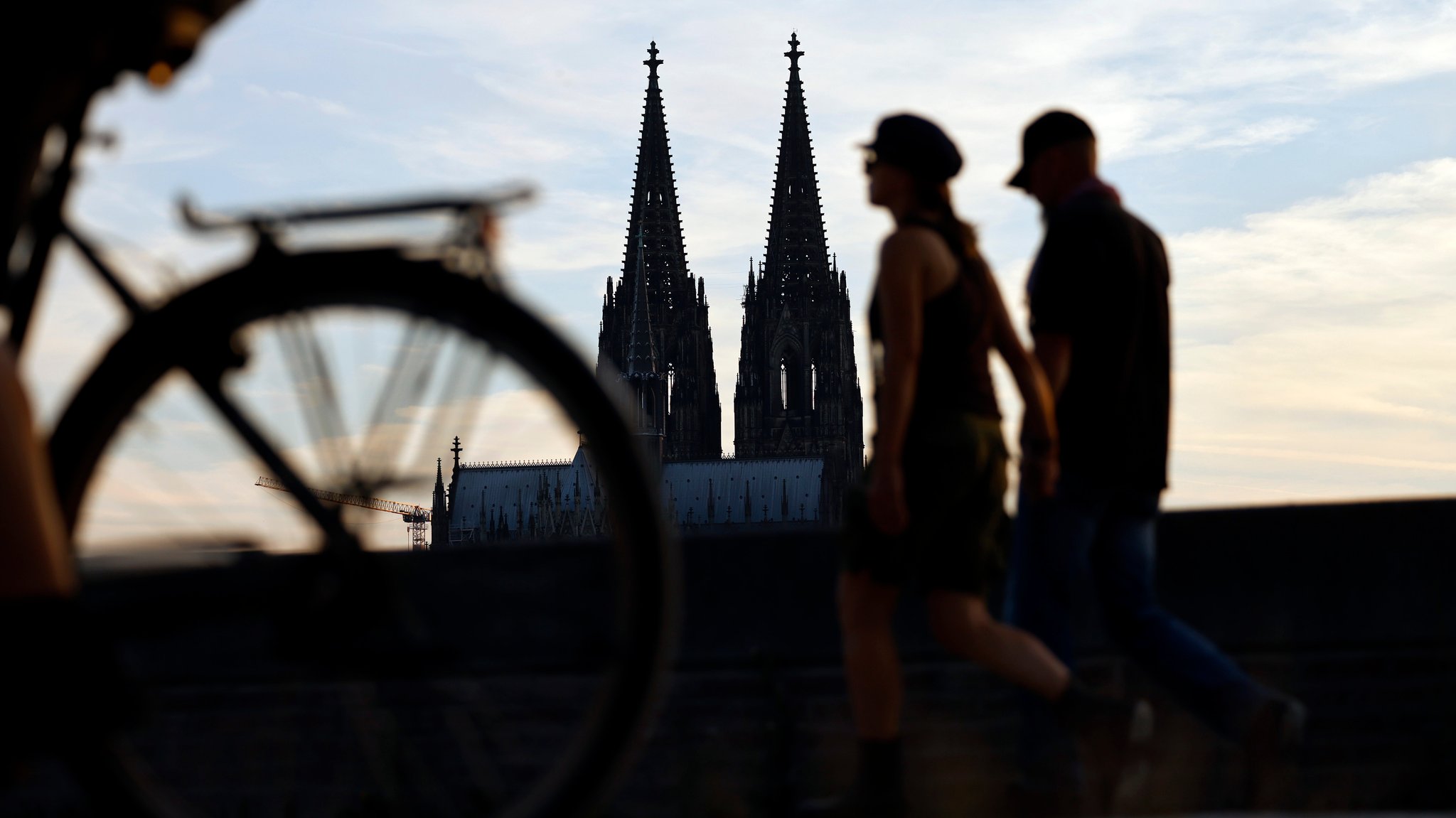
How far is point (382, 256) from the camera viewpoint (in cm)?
195

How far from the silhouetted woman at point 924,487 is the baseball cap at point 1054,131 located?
55 cm

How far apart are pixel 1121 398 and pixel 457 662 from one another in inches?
82.7

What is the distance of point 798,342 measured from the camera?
75.3m

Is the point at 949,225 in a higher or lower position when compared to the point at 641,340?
lower

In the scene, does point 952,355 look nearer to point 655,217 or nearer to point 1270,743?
point 1270,743

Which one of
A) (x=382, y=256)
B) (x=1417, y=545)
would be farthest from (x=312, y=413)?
(x=1417, y=545)

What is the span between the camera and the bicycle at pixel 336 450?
187 centimetres

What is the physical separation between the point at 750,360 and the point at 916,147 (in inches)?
2843

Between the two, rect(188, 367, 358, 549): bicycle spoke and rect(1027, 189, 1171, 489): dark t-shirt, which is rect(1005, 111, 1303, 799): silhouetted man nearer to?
rect(1027, 189, 1171, 489): dark t-shirt

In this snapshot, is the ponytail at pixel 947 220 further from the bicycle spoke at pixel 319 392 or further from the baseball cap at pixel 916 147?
the bicycle spoke at pixel 319 392

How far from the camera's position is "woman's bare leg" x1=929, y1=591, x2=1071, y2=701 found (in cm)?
326

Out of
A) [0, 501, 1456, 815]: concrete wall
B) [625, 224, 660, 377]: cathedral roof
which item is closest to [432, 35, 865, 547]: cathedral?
[625, 224, 660, 377]: cathedral roof

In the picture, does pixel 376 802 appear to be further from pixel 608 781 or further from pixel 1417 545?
pixel 1417 545

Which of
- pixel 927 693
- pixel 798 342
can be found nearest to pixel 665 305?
pixel 798 342
